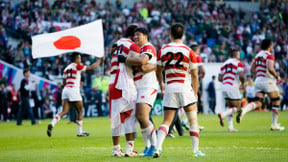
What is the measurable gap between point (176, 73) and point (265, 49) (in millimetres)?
8462

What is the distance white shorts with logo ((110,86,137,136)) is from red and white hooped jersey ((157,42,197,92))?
0.85 meters

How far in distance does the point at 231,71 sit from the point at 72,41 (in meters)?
6.51

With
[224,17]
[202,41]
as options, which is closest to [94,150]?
[202,41]

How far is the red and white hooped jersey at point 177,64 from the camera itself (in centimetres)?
1118

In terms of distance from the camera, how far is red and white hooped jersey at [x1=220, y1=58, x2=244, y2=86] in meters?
19.6

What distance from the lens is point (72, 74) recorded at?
19219 mm

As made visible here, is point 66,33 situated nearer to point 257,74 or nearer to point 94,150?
point 94,150

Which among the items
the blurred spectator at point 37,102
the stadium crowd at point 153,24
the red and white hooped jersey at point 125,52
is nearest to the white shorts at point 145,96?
the red and white hooped jersey at point 125,52

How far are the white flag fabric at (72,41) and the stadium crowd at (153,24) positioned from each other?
61.8ft

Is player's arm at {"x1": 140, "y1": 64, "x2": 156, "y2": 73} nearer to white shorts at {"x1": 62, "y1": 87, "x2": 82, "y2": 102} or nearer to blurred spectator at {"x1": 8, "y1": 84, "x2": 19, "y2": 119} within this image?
white shorts at {"x1": 62, "y1": 87, "x2": 82, "y2": 102}

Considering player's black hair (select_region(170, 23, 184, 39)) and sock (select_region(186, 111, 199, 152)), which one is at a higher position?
player's black hair (select_region(170, 23, 184, 39))

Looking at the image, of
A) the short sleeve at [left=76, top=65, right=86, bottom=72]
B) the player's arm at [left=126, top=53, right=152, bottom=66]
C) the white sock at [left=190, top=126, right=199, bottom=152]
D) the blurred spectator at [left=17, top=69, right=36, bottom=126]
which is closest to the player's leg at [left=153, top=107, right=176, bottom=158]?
the white sock at [left=190, top=126, right=199, bottom=152]

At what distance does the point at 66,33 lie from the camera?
15.5 m

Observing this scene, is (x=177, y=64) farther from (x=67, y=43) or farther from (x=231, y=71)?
(x=231, y=71)
